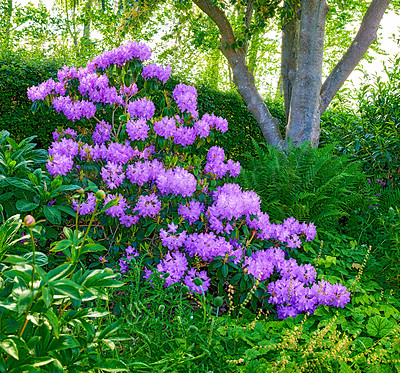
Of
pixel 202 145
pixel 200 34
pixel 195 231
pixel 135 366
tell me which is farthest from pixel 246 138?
pixel 135 366

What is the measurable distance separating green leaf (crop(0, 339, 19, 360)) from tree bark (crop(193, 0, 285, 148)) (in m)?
5.93

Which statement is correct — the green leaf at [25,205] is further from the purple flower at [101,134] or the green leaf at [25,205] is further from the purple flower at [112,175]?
the purple flower at [101,134]

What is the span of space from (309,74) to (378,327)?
15.2 feet

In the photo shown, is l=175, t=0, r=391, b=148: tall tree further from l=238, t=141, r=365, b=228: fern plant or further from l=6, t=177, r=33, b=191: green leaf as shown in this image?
l=6, t=177, r=33, b=191: green leaf

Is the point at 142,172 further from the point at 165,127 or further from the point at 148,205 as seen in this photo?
the point at 165,127

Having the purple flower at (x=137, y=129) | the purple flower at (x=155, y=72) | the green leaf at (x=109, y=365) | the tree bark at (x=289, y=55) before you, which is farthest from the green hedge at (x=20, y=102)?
the green leaf at (x=109, y=365)

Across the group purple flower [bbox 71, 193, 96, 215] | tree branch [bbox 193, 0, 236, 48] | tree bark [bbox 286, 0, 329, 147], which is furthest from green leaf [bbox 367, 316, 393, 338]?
tree branch [bbox 193, 0, 236, 48]

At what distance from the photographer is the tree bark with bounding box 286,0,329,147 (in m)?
6.19

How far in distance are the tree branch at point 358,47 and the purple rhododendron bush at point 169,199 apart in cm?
383

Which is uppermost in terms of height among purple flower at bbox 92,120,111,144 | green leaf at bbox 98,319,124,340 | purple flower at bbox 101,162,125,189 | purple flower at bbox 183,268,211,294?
purple flower at bbox 92,120,111,144

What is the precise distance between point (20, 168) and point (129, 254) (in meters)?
1.04

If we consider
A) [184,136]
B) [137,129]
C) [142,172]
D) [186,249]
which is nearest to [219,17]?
[184,136]

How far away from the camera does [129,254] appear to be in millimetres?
3029

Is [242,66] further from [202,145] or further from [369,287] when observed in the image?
[369,287]
